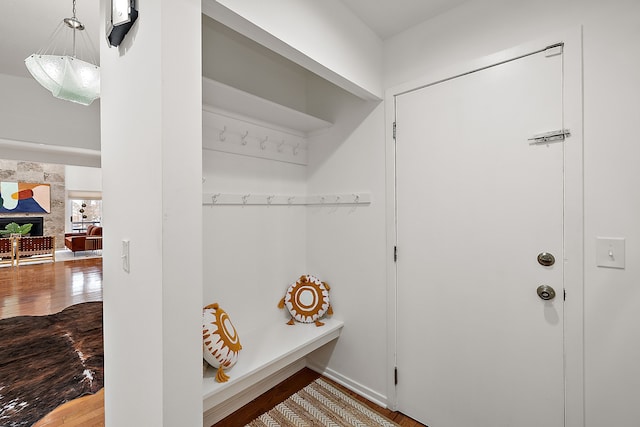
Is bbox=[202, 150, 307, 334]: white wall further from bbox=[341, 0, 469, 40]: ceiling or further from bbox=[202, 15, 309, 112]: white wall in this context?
bbox=[341, 0, 469, 40]: ceiling

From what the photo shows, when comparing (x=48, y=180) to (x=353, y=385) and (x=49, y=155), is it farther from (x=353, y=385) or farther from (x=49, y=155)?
(x=353, y=385)

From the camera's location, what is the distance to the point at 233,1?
1103 millimetres

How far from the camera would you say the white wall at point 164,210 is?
3.06ft

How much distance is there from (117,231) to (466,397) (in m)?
→ 1.98

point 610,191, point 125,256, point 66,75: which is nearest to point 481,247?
point 610,191

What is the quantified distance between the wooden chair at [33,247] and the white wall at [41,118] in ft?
17.1

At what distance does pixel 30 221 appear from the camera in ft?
26.6

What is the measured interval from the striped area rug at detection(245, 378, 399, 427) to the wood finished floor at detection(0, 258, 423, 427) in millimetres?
60

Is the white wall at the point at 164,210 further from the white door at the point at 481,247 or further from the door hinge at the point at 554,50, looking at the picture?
the door hinge at the point at 554,50

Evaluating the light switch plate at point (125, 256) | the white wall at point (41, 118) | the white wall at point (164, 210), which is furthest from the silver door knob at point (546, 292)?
the white wall at point (41, 118)

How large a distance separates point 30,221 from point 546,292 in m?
11.2

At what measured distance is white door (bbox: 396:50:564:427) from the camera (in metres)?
1.40

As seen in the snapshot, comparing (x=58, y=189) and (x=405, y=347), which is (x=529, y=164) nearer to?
(x=405, y=347)

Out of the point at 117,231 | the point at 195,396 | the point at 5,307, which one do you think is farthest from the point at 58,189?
the point at 195,396
